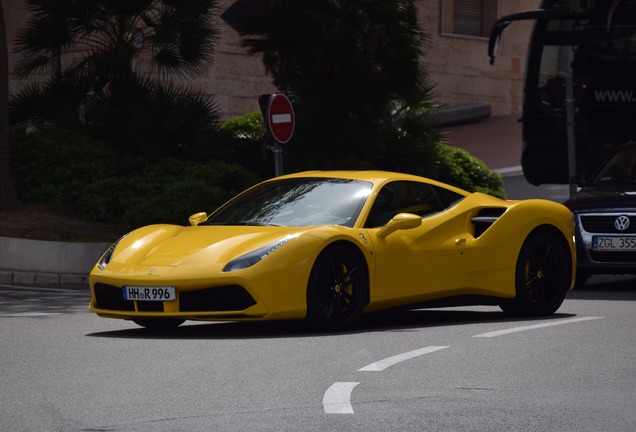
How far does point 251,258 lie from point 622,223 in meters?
5.82

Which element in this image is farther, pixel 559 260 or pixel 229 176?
pixel 229 176

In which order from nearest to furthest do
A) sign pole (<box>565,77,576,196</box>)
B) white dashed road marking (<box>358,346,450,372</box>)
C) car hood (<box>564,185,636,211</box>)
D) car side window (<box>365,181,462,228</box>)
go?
white dashed road marking (<box>358,346,450,372</box>), car side window (<box>365,181,462,228</box>), car hood (<box>564,185,636,211</box>), sign pole (<box>565,77,576,196</box>)

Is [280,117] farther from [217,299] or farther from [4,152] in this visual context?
[217,299]

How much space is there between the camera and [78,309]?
13.7 m

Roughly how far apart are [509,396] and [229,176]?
503 inches

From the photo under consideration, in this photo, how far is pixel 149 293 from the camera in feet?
35.4

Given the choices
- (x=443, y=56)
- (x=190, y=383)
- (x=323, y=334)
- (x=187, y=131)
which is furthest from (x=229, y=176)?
(x=443, y=56)

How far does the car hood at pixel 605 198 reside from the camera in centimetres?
1548

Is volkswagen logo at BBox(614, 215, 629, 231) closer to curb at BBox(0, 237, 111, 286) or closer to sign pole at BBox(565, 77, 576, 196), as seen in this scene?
sign pole at BBox(565, 77, 576, 196)

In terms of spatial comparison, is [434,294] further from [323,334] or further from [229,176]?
[229,176]

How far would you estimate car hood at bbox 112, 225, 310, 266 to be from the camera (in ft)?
35.6

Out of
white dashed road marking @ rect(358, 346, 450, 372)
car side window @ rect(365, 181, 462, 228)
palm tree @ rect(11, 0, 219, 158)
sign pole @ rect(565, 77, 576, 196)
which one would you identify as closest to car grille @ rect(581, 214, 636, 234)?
car side window @ rect(365, 181, 462, 228)

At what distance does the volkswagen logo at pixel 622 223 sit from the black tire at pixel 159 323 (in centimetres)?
533

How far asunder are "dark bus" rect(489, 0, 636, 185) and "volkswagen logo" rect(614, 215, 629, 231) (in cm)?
590
